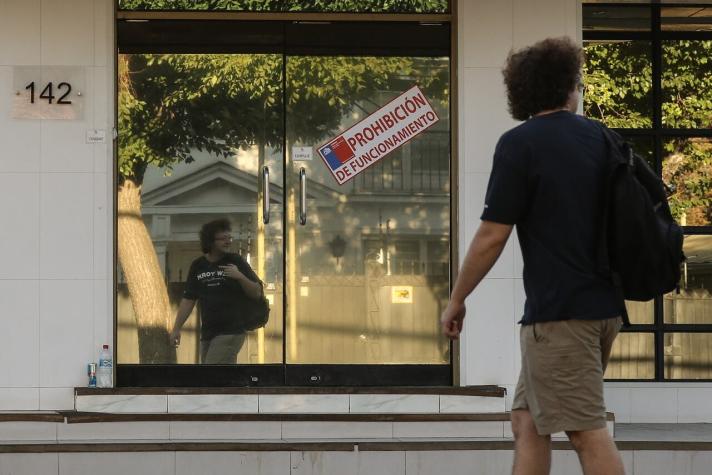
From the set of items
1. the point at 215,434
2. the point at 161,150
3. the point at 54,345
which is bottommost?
the point at 215,434

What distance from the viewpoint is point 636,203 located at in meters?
4.41

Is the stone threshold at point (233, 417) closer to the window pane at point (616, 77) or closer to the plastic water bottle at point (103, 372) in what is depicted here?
the plastic water bottle at point (103, 372)

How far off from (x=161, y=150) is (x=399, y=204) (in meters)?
1.74

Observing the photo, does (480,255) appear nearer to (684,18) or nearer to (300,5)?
(300,5)

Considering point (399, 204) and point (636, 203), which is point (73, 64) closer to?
point (399, 204)

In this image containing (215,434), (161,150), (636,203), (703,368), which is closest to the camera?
(636,203)

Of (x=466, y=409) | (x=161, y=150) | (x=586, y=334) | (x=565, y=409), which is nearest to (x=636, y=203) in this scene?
(x=586, y=334)

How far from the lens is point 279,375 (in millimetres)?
8984

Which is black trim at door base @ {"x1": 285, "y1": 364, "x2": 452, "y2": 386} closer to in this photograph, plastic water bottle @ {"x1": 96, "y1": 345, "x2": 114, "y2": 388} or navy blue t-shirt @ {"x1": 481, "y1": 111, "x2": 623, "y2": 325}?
plastic water bottle @ {"x1": 96, "y1": 345, "x2": 114, "y2": 388}

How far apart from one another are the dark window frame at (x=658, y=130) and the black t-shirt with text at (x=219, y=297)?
2979mm

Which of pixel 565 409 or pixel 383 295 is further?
pixel 383 295

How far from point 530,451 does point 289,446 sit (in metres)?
3.61

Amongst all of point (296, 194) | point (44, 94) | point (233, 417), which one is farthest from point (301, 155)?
point (233, 417)

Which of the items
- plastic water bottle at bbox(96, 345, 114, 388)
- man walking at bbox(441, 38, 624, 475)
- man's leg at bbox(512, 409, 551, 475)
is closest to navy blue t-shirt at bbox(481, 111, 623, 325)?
man walking at bbox(441, 38, 624, 475)
